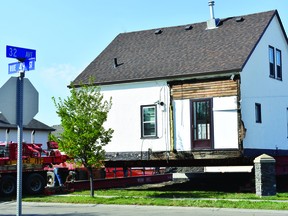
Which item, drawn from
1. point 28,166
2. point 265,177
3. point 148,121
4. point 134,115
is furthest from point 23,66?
point 134,115

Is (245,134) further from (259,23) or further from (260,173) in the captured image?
(259,23)

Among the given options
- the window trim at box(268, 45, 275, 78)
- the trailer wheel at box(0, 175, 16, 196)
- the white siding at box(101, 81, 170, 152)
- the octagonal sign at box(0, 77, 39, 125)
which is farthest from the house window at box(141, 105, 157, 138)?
the octagonal sign at box(0, 77, 39, 125)

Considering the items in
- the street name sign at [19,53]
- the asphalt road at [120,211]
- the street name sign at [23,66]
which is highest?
the street name sign at [19,53]

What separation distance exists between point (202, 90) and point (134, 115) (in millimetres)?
3787

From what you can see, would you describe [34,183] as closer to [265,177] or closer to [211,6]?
[265,177]

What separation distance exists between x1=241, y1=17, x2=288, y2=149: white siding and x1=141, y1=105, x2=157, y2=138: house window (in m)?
4.25

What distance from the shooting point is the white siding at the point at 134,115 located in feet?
77.7

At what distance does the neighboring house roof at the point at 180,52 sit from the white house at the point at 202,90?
0.17ft

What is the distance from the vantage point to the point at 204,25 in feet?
88.7

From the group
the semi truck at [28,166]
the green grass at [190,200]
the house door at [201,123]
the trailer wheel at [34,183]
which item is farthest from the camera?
the trailer wheel at [34,183]

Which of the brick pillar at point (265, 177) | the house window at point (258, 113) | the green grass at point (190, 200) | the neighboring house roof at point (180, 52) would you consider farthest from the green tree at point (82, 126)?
the house window at point (258, 113)

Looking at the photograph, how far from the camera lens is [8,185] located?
875 inches

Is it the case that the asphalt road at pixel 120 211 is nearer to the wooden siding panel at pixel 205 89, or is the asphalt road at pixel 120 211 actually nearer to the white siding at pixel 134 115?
the white siding at pixel 134 115

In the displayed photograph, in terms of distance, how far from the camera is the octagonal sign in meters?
8.29
